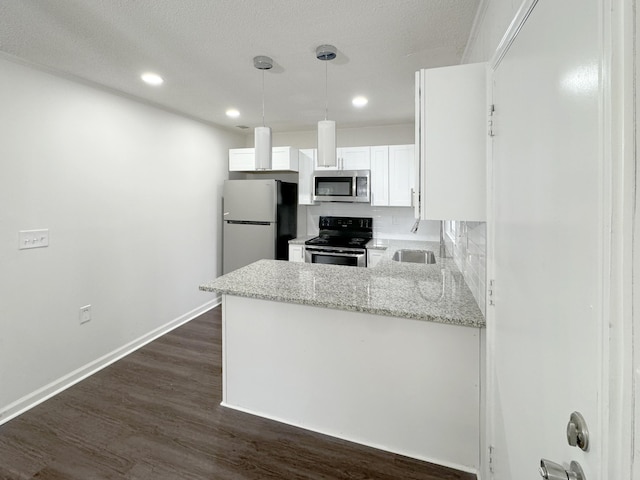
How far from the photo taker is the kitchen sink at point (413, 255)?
3.46 metres

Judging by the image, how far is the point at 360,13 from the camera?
1608mm

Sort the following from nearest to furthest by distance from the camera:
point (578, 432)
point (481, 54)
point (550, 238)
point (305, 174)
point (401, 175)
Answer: point (578, 432), point (550, 238), point (481, 54), point (401, 175), point (305, 174)

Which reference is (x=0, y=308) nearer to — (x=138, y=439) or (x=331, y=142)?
(x=138, y=439)

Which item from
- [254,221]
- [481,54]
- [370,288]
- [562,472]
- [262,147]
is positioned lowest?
[562,472]

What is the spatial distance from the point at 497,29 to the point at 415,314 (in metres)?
1.28

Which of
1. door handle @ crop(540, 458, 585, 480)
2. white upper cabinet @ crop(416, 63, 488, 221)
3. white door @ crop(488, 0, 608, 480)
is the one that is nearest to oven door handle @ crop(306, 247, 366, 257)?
white upper cabinet @ crop(416, 63, 488, 221)

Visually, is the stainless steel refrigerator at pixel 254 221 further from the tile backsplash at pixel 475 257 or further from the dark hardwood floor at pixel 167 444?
the tile backsplash at pixel 475 257

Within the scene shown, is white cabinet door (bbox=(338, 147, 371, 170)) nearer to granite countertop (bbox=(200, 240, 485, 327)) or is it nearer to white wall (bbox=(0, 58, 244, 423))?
granite countertop (bbox=(200, 240, 485, 327))

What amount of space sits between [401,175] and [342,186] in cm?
74

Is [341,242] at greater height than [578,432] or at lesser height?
greater

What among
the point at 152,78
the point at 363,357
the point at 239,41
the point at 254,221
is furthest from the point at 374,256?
the point at 152,78

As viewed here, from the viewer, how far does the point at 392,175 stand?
385 cm

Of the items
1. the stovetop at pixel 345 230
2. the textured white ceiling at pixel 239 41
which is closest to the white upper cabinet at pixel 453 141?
the textured white ceiling at pixel 239 41

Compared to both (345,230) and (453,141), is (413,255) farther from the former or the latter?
(453,141)
